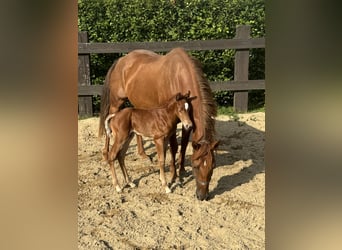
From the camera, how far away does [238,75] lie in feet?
23.2

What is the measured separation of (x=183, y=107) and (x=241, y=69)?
349 cm

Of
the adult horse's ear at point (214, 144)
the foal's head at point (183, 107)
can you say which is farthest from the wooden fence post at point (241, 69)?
the adult horse's ear at point (214, 144)

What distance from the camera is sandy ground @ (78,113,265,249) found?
3107mm

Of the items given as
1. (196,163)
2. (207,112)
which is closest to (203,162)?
(196,163)

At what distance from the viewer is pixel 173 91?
14.1ft

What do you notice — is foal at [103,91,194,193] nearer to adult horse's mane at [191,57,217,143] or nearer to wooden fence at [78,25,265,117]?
adult horse's mane at [191,57,217,143]

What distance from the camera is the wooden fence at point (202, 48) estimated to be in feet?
21.2

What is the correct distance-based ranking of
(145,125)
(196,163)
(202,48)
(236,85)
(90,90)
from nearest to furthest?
(196,163) → (145,125) → (90,90) → (202,48) → (236,85)

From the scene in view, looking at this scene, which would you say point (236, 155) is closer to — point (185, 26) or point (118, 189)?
point (118, 189)

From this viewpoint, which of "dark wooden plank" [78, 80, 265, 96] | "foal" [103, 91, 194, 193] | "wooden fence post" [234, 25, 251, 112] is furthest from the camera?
"dark wooden plank" [78, 80, 265, 96]

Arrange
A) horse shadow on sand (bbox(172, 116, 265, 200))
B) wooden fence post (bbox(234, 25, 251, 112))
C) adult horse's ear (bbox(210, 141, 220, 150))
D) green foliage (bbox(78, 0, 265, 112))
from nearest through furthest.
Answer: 1. adult horse's ear (bbox(210, 141, 220, 150))
2. horse shadow on sand (bbox(172, 116, 265, 200))
3. green foliage (bbox(78, 0, 265, 112))
4. wooden fence post (bbox(234, 25, 251, 112))

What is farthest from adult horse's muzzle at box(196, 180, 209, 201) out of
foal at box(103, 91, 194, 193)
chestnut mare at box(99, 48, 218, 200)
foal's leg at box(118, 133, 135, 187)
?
foal's leg at box(118, 133, 135, 187)

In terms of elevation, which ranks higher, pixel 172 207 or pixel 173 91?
pixel 173 91
